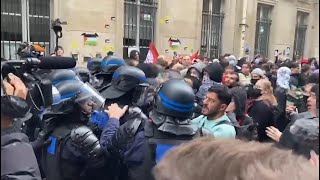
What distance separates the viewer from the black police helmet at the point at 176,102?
2.46 metres

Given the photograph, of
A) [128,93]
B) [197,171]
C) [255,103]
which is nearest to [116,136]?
[128,93]

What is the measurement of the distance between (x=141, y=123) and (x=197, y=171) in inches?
62.8

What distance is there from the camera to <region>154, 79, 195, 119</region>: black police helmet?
2.46 meters

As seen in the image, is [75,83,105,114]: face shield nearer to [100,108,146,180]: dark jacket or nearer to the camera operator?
[100,108,146,180]: dark jacket

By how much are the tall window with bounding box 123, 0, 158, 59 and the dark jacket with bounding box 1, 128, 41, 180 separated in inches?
220

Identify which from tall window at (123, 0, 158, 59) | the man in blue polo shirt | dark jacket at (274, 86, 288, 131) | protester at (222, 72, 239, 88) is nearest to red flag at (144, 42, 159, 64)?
tall window at (123, 0, 158, 59)

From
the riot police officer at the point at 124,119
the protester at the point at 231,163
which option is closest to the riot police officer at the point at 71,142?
the riot police officer at the point at 124,119

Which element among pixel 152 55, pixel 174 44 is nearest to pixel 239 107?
pixel 152 55

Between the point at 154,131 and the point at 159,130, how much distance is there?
0.04m

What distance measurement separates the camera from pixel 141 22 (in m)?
7.83

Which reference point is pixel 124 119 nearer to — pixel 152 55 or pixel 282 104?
pixel 282 104

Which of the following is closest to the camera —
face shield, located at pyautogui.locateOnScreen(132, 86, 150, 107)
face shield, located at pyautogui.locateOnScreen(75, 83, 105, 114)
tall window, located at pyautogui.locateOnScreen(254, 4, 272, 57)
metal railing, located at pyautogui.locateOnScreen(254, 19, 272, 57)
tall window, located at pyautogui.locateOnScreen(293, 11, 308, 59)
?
tall window, located at pyautogui.locateOnScreen(293, 11, 308, 59)

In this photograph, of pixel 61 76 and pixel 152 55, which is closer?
pixel 61 76

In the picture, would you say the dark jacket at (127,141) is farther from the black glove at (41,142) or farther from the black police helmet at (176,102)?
the black glove at (41,142)
